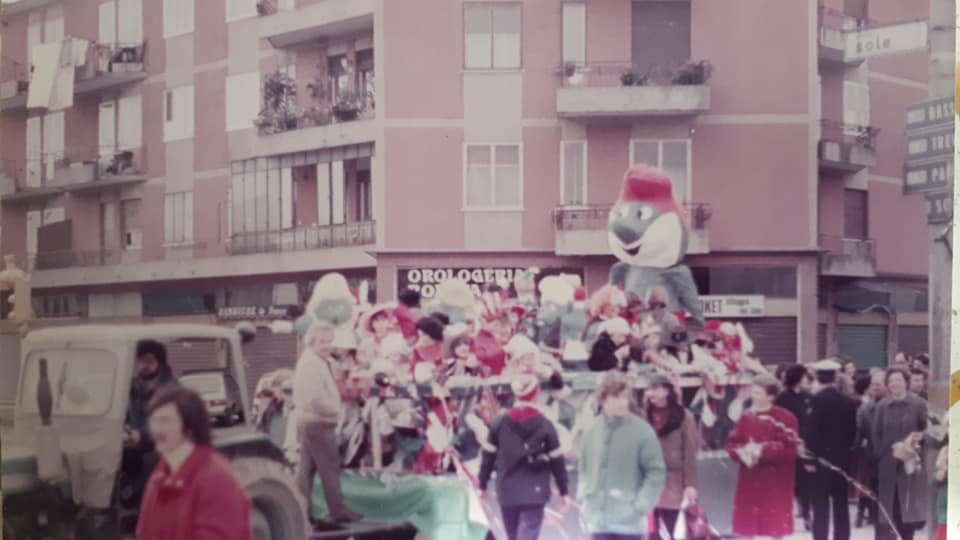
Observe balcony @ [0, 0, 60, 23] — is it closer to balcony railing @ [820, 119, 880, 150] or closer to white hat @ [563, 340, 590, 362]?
white hat @ [563, 340, 590, 362]

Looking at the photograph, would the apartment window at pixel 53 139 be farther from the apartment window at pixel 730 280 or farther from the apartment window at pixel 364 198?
the apartment window at pixel 730 280

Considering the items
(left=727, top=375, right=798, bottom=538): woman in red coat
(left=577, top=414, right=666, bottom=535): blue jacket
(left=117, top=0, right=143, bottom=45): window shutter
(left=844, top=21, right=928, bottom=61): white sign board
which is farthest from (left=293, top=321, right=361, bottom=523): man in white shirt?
(left=844, top=21, right=928, bottom=61): white sign board

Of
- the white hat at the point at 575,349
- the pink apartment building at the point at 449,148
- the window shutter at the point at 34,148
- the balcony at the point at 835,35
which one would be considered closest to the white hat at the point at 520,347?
the white hat at the point at 575,349

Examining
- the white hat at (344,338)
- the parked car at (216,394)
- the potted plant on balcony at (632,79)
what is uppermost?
the potted plant on balcony at (632,79)

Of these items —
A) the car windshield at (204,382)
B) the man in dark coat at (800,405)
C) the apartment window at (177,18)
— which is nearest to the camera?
the car windshield at (204,382)

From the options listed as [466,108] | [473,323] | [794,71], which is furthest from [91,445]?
[794,71]

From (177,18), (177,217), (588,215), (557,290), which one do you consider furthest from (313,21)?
(557,290)
